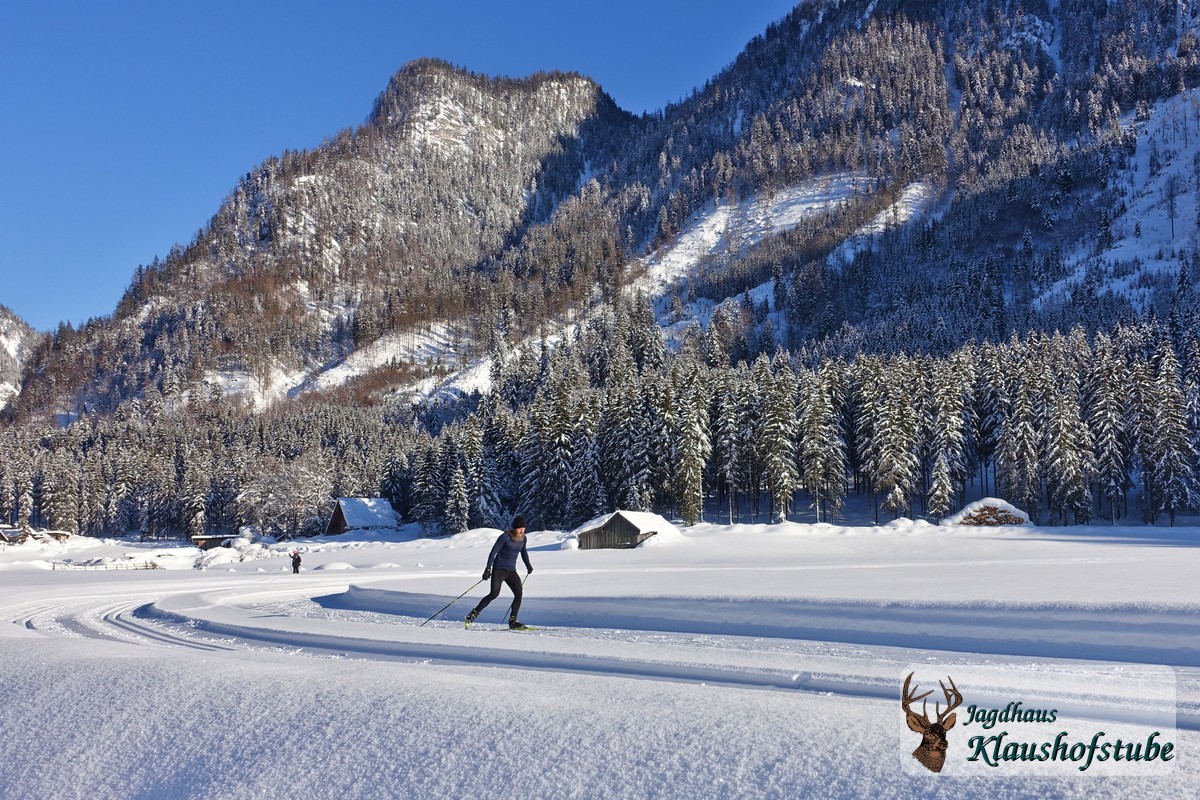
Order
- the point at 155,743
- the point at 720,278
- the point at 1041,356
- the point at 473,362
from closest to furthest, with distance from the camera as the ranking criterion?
the point at 155,743 < the point at 1041,356 < the point at 473,362 < the point at 720,278

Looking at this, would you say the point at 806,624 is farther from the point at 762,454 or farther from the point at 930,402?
the point at 930,402

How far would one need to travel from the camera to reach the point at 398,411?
509 feet

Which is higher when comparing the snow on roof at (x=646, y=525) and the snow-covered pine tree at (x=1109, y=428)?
the snow-covered pine tree at (x=1109, y=428)

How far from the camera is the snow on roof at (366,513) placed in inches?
2817

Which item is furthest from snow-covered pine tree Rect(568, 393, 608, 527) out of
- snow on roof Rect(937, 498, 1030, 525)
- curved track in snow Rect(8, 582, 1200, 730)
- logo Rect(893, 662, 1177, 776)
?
logo Rect(893, 662, 1177, 776)

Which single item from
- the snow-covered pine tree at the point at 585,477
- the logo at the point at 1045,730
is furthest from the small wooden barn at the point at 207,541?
the logo at the point at 1045,730

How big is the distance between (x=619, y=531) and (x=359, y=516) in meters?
38.4

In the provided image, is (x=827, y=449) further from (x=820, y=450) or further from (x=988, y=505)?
(x=988, y=505)

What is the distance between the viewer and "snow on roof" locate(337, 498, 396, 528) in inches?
2817

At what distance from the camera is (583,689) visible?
5.41 metres

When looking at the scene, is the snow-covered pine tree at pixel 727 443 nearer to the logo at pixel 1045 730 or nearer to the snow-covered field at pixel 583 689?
the snow-covered field at pixel 583 689

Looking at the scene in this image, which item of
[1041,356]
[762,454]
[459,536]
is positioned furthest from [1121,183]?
[459,536]

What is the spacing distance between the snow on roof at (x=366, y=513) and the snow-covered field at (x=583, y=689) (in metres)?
58.8

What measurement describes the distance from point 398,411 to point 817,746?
519ft
